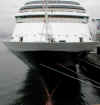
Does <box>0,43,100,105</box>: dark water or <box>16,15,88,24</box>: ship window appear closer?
<box>0,43,100,105</box>: dark water

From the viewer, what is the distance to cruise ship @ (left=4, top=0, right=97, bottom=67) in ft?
43.3

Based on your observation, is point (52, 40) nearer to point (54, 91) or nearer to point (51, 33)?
point (51, 33)

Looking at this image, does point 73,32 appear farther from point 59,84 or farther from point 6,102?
point 6,102

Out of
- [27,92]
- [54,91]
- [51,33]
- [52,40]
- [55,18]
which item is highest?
[55,18]

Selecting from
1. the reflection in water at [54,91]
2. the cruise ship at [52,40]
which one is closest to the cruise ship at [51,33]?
the cruise ship at [52,40]

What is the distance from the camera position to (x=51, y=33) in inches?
617

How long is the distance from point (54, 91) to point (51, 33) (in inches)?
158

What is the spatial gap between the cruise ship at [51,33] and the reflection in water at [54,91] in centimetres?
133

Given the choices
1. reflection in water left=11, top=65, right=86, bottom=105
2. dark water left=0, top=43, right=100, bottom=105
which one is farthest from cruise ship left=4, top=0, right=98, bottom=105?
dark water left=0, top=43, right=100, bottom=105

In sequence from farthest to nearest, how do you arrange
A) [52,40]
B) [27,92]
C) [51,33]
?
[27,92]
[51,33]
[52,40]

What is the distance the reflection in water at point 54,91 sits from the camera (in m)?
14.2

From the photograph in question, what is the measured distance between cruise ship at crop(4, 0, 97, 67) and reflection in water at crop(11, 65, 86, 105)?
133cm

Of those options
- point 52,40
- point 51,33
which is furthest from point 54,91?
point 51,33

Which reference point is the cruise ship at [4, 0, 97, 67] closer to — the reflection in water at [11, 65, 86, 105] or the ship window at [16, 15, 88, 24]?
the ship window at [16, 15, 88, 24]
